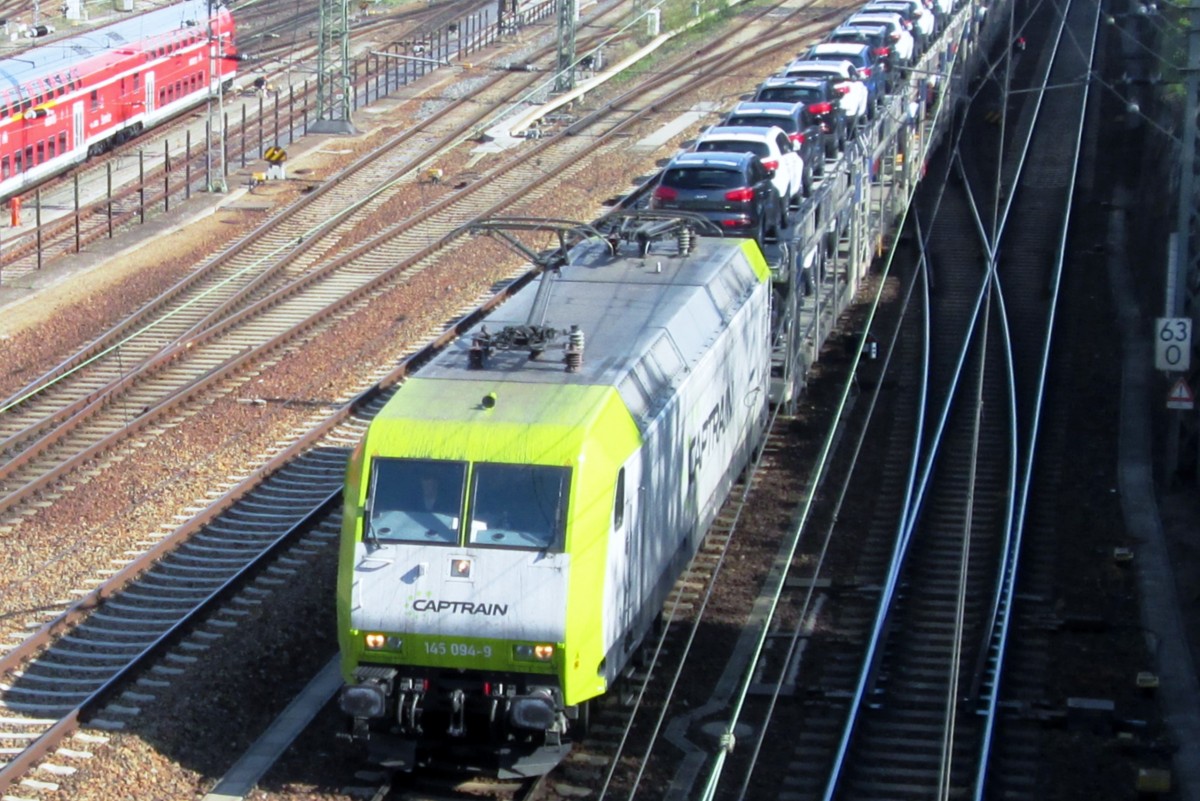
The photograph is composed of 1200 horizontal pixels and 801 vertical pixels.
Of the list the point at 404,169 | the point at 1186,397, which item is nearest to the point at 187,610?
the point at 1186,397

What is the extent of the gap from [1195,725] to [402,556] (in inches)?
238

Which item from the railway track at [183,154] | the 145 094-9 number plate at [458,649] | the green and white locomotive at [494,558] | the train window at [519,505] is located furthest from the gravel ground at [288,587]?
the railway track at [183,154]

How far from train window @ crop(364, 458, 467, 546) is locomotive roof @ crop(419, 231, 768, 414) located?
1.04 metres

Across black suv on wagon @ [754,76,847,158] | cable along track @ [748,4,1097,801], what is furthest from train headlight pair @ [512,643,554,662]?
black suv on wagon @ [754,76,847,158]

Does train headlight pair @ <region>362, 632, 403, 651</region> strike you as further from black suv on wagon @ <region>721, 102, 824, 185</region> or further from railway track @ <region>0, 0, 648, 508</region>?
black suv on wagon @ <region>721, 102, 824, 185</region>

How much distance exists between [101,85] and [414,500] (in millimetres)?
26479

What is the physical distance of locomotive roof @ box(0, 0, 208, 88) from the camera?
3369cm

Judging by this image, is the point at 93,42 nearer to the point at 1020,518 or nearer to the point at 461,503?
the point at 1020,518

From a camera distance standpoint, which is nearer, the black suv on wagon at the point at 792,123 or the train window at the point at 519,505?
the train window at the point at 519,505

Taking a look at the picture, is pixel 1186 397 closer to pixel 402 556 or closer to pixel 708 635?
pixel 708 635

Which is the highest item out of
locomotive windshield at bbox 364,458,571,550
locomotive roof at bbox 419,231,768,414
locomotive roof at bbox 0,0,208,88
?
locomotive roof at bbox 419,231,768,414

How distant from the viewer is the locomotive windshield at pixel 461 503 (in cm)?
1147

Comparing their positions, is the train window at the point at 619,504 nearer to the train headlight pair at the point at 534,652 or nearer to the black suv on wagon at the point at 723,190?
the train headlight pair at the point at 534,652

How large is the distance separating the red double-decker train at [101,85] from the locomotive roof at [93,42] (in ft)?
0.07
